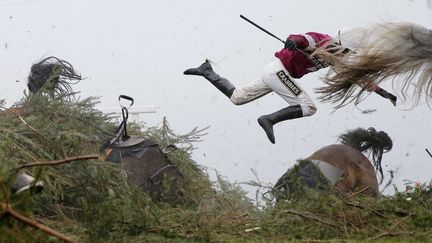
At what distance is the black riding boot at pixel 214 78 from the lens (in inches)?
274

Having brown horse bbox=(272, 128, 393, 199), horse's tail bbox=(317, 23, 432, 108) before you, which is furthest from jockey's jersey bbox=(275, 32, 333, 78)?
brown horse bbox=(272, 128, 393, 199)

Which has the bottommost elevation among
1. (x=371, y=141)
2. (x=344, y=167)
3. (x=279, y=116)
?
(x=344, y=167)

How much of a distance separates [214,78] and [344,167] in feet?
4.88

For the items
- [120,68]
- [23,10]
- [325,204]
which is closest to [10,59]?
[23,10]

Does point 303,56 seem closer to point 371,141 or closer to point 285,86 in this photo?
point 285,86

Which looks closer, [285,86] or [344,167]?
[344,167]

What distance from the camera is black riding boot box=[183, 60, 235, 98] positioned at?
696 centimetres

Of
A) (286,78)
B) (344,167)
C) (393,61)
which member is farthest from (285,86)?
(393,61)

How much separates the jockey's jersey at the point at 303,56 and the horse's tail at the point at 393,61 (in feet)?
1.39

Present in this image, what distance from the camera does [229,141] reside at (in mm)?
7758

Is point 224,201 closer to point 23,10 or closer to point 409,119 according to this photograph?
point 409,119

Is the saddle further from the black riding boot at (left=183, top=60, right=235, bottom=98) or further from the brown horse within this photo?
the black riding boot at (left=183, top=60, right=235, bottom=98)

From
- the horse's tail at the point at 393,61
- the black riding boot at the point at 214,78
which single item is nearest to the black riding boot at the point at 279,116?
the black riding boot at the point at 214,78

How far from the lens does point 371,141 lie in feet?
22.6
